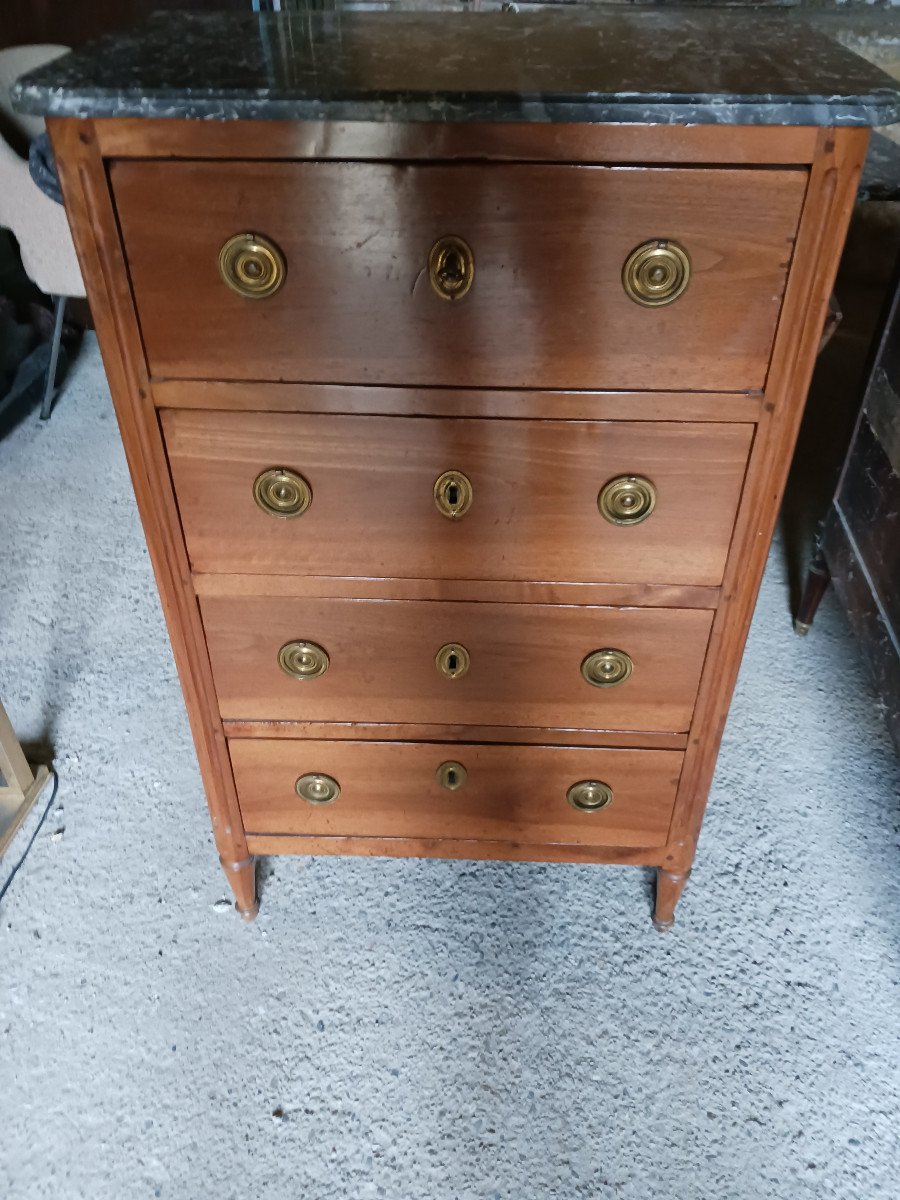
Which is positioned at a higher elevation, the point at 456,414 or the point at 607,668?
the point at 456,414

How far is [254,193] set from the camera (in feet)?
2.44

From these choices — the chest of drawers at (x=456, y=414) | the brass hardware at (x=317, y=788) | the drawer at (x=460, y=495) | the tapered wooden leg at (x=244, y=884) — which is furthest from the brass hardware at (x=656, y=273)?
the tapered wooden leg at (x=244, y=884)

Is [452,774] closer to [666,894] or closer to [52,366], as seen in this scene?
[666,894]

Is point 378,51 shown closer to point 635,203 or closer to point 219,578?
point 635,203

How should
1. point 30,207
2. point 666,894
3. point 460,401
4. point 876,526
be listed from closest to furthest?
point 460,401
point 666,894
point 876,526
point 30,207

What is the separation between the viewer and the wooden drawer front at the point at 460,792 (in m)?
1.11

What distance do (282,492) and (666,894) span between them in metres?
0.72

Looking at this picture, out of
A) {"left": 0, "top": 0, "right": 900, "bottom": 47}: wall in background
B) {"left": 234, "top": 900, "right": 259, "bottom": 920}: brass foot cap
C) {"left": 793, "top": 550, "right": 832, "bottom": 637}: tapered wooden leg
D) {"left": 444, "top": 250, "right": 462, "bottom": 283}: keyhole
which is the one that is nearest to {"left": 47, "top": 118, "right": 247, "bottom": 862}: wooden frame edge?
{"left": 234, "top": 900, "right": 259, "bottom": 920}: brass foot cap

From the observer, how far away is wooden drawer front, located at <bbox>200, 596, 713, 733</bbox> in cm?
99

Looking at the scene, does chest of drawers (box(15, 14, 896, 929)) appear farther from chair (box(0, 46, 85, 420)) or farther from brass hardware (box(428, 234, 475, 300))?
chair (box(0, 46, 85, 420))

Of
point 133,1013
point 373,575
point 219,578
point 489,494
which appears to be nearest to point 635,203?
point 489,494

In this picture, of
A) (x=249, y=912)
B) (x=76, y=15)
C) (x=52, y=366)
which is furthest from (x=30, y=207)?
(x=249, y=912)

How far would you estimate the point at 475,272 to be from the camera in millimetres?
773

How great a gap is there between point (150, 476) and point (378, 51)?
43cm
